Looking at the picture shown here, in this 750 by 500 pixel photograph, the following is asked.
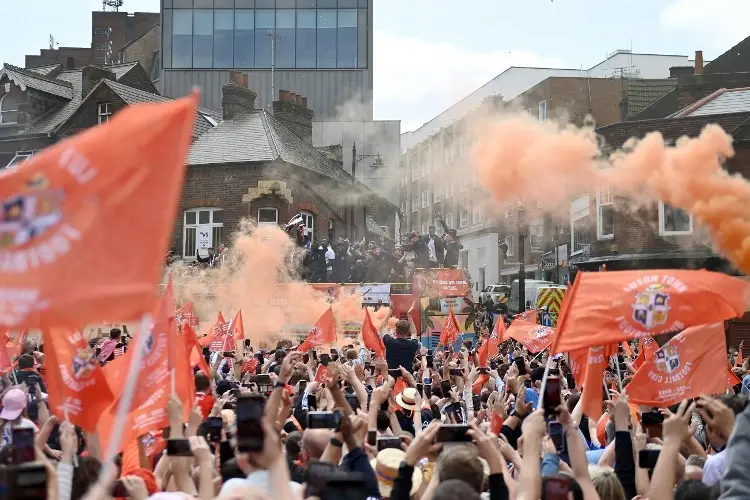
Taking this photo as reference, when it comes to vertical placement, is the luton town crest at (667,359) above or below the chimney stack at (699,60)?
below

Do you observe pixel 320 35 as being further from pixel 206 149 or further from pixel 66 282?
pixel 66 282

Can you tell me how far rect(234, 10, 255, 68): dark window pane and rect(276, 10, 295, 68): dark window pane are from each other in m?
1.20

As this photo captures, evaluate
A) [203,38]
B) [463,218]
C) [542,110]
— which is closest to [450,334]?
[542,110]

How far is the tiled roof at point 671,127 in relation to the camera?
1188 inches

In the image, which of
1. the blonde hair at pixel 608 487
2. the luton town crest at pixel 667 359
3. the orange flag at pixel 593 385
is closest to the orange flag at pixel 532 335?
the luton town crest at pixel 667 359

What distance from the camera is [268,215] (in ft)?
119

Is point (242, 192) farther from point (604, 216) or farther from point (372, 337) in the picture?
point (372, 337)

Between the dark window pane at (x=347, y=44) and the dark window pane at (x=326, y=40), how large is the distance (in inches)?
11.3

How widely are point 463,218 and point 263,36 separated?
16.1 metres

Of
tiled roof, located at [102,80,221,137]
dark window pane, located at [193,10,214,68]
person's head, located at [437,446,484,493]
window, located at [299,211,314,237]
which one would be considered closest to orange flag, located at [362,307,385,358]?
person's head, located at [437,446,484,493]

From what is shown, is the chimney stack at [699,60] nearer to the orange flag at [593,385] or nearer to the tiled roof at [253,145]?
the tiled roof at [253,145]

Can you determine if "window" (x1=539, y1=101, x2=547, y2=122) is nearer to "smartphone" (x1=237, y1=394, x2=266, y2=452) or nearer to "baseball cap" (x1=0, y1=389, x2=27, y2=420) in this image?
"baseball cap" (x1=0, y1=389, x2=27, y2=420)

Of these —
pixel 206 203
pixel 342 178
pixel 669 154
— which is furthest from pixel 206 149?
pixel 669 154

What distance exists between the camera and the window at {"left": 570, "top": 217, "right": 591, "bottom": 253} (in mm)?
35559
